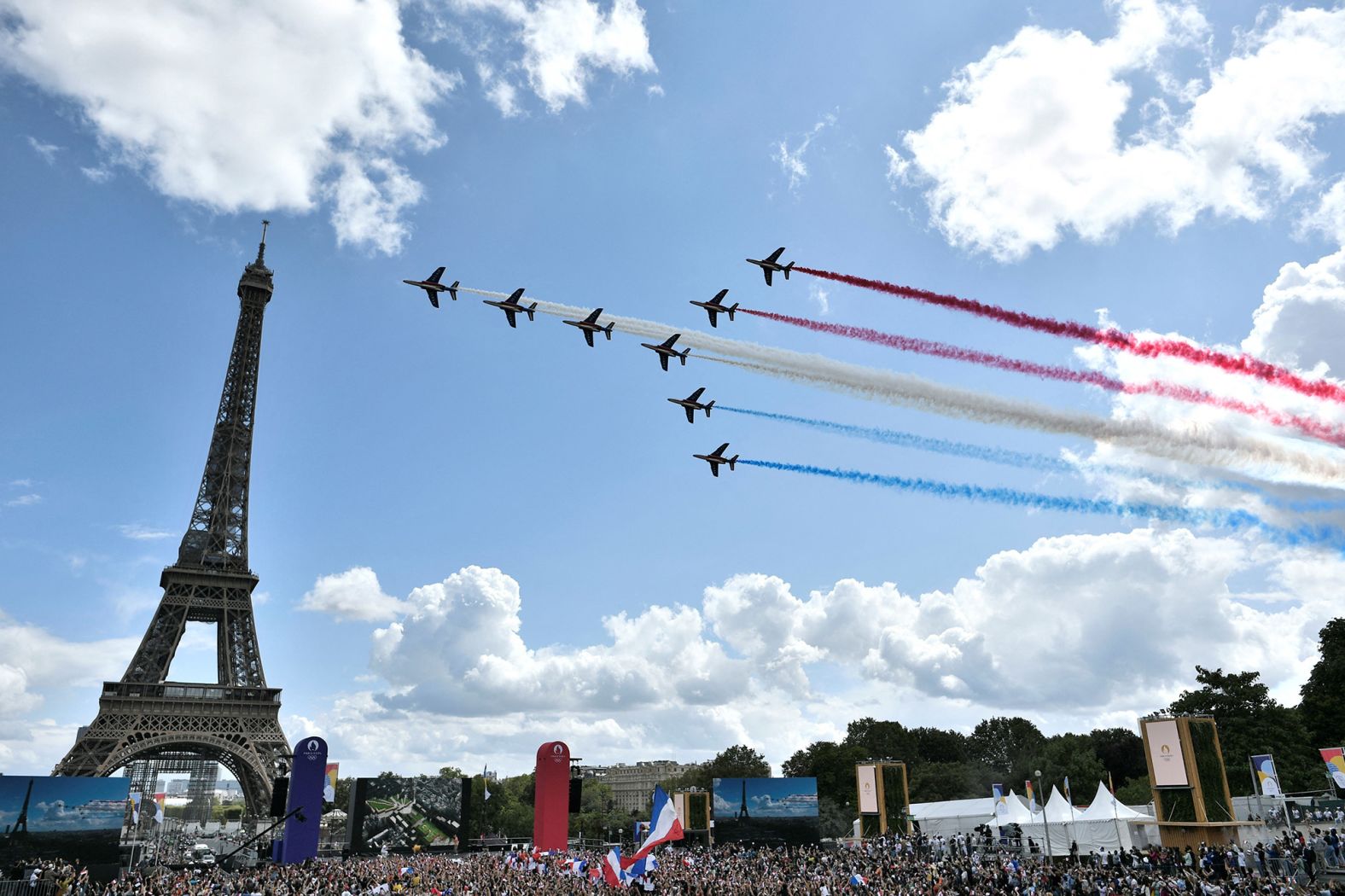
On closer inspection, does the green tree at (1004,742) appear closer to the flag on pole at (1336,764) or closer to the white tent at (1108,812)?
the white tent at (1108,812)

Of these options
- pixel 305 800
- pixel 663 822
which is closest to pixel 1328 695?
pixel 663 822

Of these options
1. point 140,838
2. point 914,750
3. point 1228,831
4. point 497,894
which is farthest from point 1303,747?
point 140,838

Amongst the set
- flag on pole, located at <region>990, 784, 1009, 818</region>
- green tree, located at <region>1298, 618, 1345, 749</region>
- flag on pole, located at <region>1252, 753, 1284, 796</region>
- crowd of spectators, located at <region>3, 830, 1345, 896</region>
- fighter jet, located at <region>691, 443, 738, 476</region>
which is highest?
fighter jet, located at <region>691, 443, 738, 476</region>

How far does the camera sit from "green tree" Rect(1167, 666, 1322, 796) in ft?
224

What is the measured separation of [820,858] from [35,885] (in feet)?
115

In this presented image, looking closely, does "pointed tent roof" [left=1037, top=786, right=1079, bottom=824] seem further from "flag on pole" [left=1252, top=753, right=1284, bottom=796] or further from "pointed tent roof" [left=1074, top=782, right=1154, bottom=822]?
"flag on pole" [left=1252, top=753, right=1284, bottom=796]

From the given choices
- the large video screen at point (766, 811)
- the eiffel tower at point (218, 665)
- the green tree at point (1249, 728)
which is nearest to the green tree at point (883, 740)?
the green tree at point (1249, 728)

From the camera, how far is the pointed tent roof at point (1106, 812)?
4678cm

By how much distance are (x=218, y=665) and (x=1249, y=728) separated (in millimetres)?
87036

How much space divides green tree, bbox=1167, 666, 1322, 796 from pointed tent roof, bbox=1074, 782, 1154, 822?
22762 mm

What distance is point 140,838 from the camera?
63406mm

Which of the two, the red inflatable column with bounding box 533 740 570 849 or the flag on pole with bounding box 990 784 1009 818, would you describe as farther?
the flag on pole with bounding box 990 784 1009 818

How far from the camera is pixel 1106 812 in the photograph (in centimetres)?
4800

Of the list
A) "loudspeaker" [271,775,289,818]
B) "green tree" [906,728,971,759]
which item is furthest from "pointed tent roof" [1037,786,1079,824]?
"green tree" [906,728,971,759]
